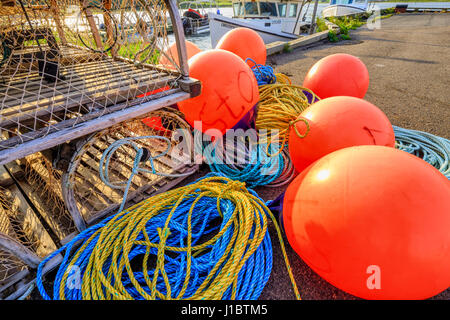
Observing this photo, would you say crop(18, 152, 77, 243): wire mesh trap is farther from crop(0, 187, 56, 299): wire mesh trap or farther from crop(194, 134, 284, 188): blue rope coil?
crop(194, 134, 284, 188): blue rope coil

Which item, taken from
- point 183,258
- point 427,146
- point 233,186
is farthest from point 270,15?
point 183,258

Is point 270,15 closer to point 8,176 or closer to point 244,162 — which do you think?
point 244,162

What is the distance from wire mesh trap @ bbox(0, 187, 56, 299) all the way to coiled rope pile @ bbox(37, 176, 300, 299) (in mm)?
122

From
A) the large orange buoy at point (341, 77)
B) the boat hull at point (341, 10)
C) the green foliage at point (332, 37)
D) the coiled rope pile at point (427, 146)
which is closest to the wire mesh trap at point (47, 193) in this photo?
the large orange buoy at point (341, 77)

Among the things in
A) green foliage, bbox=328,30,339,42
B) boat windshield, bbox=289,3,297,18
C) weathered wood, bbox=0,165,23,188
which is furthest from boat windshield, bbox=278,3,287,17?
weathered wood, bbox=0,165,23,188

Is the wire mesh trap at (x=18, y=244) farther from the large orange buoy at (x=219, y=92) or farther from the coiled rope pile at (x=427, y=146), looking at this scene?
the coiled rope pile at (x=427, y=146)

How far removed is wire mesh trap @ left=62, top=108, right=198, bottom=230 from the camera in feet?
7.02

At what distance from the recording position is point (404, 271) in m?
1.21

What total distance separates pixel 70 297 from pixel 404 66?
361 inches

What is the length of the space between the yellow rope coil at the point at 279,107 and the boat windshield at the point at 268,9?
388 inches

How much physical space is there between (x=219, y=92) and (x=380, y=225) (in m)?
1.87

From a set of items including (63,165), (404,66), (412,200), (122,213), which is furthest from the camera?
(404,66)
